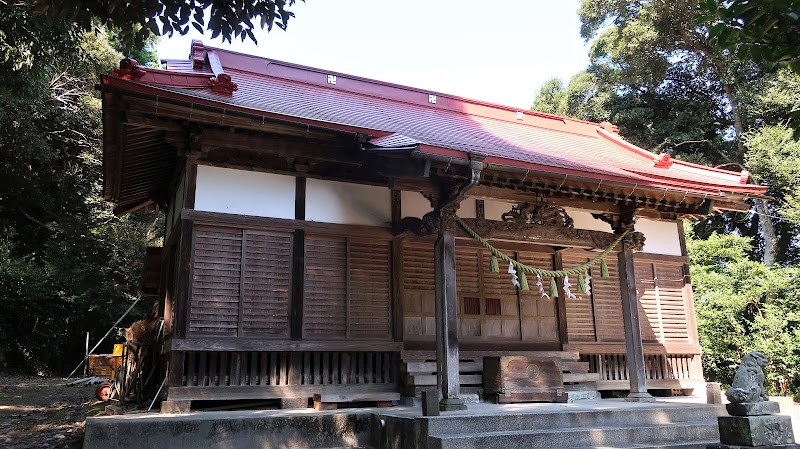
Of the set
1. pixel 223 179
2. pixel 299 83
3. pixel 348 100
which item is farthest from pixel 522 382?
pixel 299 83

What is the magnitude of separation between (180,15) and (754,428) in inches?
272

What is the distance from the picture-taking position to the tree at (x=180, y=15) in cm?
531

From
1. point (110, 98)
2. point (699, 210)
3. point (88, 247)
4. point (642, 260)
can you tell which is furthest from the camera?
point (88, 247)

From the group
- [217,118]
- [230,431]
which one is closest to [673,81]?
[217,118]

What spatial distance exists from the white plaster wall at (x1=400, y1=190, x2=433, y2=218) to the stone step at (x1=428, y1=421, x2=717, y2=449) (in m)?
3.78

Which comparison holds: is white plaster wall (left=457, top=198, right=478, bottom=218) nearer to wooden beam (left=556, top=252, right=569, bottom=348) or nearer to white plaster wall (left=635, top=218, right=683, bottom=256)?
wooden beam (left=556, top=252, right=569, bottom=348)

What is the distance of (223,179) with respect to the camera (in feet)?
25.1

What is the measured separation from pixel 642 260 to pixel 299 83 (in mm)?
7103

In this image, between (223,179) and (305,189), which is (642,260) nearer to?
(305,189)

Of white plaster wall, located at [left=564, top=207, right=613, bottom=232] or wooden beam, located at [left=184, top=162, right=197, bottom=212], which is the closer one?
wooden beam, located at [left=184, top=162, right=197, bottom=212]

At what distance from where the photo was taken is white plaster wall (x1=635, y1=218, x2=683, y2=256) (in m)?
10.3

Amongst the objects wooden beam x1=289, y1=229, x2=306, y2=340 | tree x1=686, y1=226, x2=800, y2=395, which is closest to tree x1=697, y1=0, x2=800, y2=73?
wooden beam x1=289, y1=229, x2=306, y2=340

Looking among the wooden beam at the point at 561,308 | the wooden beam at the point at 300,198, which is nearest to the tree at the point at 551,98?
the wooden beam at the point at 561,308

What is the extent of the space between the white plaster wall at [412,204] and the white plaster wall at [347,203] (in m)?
0.21
